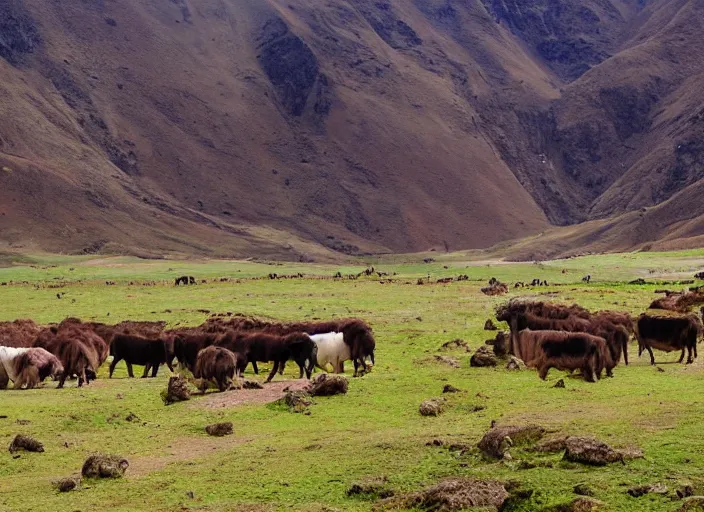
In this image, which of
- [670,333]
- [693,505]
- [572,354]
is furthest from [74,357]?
[693,505]

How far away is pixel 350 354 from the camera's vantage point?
84.9 feet

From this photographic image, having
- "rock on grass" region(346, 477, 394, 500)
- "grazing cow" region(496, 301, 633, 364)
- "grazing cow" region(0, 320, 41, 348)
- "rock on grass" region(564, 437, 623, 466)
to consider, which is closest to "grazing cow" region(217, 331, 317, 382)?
"grazing cow" region(496, 301, 633, 364)

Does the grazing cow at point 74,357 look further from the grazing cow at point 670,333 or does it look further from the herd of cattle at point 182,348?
the grazing cow at point 670,333

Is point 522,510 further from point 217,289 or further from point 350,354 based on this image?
point 217,289

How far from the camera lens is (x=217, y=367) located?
2178 cm

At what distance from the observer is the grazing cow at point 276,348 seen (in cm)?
2494

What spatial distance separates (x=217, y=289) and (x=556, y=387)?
4060 cm

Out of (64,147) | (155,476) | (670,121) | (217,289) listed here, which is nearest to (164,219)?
(64,147)

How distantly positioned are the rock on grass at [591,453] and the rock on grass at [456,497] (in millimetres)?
1379

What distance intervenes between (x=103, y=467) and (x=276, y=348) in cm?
1138

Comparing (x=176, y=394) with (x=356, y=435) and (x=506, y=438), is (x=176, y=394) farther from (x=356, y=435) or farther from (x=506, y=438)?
(x=506, y=438)

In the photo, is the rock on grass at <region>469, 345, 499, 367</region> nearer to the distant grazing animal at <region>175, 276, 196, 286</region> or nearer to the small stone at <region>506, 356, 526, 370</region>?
the small stone at <region>506, 356, 526, 370</region>

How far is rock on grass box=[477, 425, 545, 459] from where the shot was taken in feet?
42.9

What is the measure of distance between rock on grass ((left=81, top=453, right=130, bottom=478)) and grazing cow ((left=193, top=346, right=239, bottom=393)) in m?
7.51
